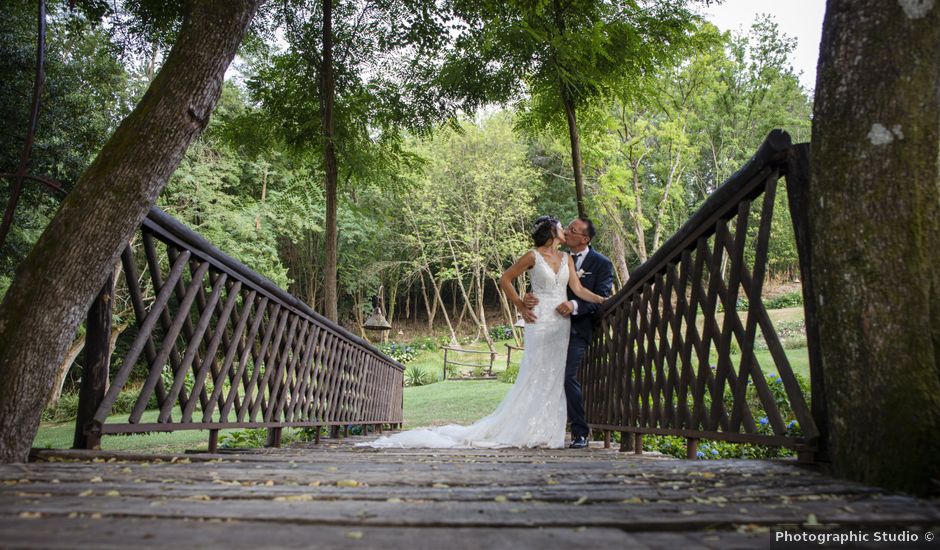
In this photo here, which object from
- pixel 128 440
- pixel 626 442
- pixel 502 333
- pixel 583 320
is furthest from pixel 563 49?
pixel 502 333

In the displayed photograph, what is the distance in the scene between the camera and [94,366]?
276cm

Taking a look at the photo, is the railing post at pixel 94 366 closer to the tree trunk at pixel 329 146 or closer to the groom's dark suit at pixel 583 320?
the groom's dark suit at pixel 583 320

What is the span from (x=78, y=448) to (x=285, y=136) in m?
7.26

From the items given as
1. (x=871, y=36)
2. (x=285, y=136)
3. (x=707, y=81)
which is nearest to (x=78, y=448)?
(x=871, y=36)

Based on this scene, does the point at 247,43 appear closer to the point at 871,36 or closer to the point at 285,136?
the point at 285,136

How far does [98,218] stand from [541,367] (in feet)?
13.8

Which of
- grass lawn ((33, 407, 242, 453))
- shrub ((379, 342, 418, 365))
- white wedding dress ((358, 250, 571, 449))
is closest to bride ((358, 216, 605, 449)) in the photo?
white wedding dress ((358, 250, 571, 449))

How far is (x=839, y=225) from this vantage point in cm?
197

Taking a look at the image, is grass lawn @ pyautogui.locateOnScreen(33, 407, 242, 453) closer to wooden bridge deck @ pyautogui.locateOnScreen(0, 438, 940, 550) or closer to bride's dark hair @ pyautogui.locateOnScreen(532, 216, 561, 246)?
bride's dark hair @ pyautogui.locateOnScreen(532, 216, 561, 246)

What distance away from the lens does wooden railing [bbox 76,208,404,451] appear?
9.29 ft

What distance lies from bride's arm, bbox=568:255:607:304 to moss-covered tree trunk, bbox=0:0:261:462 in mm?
3740

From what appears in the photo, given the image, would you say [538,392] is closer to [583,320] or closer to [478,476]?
[583,320]

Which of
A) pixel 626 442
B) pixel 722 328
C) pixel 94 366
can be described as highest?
pixel 722 328

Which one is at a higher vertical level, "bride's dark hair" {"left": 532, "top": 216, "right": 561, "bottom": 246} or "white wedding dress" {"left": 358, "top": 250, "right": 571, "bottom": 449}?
"bride's dark hair" {"left": 532, "top": 216, "right": 561, "bottom": 246}
